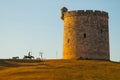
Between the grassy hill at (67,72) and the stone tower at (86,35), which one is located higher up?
the stone tower at (86,35)

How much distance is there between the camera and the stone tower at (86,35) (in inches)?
2415

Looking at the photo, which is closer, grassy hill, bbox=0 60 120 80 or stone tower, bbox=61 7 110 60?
grassy hill, bbox=0 60 120 80

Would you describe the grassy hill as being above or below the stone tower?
below

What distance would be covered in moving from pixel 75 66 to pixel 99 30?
42.7ft

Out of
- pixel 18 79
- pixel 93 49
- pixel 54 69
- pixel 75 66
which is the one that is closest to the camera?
pixel 18 79

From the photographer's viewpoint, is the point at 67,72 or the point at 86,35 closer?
the point at 67,72

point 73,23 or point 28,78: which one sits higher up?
point 73,23

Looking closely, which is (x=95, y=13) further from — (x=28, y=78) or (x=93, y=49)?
(x=28, y=78)

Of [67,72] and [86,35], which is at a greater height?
[86,35]

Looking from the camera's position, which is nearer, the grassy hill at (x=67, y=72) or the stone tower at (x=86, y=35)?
the grassy hill at (x=67, y=72)

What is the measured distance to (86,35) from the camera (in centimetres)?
6169

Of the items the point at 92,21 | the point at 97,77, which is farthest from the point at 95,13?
the point at 97,77

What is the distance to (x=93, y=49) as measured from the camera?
61.2 meters

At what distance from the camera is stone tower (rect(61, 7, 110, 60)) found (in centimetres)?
6134
